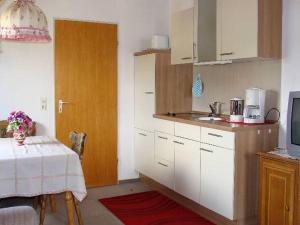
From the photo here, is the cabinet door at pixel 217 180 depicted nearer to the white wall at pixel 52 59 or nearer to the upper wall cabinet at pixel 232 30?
the upper wall cabinet at pixel 232 30

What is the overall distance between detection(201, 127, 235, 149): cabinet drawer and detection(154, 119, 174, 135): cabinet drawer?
580 mm

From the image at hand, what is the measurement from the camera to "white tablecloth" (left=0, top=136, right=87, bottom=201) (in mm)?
2574

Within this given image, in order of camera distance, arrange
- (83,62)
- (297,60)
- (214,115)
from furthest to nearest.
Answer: (83,62)
(214,115)
(297,60)

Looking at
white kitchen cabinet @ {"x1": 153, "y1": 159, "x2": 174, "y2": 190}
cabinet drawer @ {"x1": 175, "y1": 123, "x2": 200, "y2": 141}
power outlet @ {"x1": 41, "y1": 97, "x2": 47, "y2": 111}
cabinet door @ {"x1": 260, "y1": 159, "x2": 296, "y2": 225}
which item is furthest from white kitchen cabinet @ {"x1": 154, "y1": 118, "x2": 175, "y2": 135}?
power outlet @ {"x1": 41, "y1": 97, "x2": 47, "y2": 111}

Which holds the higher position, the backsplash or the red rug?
the backsplash

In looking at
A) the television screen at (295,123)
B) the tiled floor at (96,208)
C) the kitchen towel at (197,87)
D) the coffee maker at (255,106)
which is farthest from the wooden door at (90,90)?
the television screen at (295,123)

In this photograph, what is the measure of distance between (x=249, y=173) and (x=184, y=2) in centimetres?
254

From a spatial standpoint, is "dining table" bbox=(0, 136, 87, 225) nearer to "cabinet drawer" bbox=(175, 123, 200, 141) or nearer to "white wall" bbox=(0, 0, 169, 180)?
"cabinet drawer" bbox=(175, 123, 200, 141)

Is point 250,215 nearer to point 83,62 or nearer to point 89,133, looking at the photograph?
point 89,133

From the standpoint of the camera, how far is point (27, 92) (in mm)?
4199

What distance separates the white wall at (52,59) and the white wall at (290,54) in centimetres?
202

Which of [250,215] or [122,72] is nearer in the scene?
[250,215]

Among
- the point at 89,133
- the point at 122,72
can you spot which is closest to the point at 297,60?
the point at 122,72

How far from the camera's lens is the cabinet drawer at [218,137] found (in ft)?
10.2
